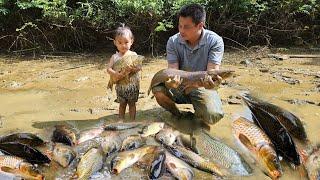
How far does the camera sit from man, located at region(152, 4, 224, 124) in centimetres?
527

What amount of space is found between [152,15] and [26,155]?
545 centimetres

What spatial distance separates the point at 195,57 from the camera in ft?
18.4

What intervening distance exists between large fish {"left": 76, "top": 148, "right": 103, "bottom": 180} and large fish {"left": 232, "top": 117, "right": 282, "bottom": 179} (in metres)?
1.46

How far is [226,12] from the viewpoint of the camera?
984 cm

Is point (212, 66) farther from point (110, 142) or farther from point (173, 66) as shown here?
point (110, 142)

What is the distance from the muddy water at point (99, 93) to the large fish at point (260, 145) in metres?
0.21

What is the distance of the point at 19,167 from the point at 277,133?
2616mm

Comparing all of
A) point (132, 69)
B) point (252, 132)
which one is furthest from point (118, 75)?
point (252, 132)

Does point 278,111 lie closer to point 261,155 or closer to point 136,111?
point 261,155

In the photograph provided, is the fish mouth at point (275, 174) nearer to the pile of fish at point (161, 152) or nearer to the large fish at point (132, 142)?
the pile of fish at point (161, 152)

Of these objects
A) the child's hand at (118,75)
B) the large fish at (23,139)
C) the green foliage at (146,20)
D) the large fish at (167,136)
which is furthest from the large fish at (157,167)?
the green foliage at (146,20)

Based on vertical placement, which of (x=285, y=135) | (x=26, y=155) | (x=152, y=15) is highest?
(x=152, y=15)

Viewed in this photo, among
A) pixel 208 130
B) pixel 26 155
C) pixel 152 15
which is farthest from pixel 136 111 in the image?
pixel 152 15

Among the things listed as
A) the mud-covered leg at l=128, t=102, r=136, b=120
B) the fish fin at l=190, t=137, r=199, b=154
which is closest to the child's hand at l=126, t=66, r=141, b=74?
the mud-covered leg at l=128, t=102, r=136, b=120
